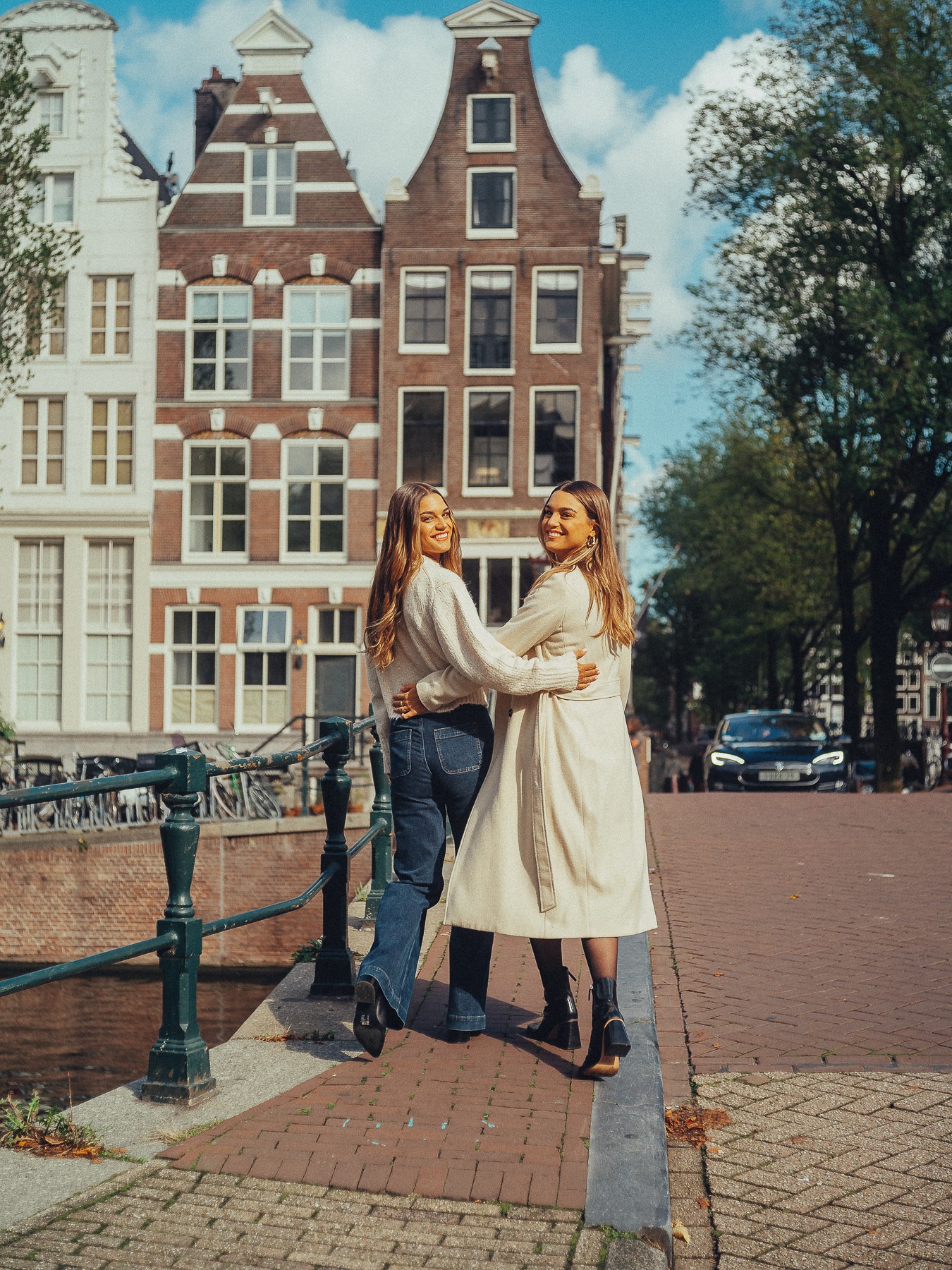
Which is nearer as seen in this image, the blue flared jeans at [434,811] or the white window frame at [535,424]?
the blue flared jeans at [434,811]

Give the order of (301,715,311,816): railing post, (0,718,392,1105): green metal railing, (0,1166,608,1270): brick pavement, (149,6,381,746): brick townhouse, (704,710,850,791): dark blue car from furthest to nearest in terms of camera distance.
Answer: (149,6,381,746): brick townhouse → (704,710,850,791): dark blue car → (301,715,311,816): railing post → (0,718,392,1105): green metal railing → (0,1166,608,1270): brick pavement

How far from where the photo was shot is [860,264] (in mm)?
21953

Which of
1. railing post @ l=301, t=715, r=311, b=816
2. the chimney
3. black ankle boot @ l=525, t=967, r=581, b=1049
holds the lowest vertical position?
railing post @ l=301, t=715, r=311, b=816

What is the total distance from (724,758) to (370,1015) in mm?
14546

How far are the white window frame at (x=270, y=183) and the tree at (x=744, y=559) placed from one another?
1163 cm

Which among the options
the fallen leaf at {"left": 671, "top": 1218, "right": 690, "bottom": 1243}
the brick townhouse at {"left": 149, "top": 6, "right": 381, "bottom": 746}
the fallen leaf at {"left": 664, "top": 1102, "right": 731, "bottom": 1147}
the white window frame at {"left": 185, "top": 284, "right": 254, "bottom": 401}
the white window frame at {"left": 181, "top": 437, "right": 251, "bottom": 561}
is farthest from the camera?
the white window frame at {"left": 185, "top": 284, "right": 254, "bottom": 401}

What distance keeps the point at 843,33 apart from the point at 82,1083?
1926 cm

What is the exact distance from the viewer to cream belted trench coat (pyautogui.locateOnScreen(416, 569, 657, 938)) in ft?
13.4

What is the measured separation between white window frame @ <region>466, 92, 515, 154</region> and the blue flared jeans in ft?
87.7

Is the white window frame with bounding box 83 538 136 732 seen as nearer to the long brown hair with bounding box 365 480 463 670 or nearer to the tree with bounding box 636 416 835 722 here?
the tree with bounding box 636 416 835 722

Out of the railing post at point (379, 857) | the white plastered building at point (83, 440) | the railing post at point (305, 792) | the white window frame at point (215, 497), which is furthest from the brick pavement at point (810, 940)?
the white plastered building at point (83, 440)

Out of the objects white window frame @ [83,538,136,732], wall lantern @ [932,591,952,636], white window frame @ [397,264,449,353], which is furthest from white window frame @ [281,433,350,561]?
wall lantern @ [932,591,952,636]

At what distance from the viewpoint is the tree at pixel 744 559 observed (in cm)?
3253

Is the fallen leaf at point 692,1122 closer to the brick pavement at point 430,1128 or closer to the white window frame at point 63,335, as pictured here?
the brick pavement at point 430,1128
